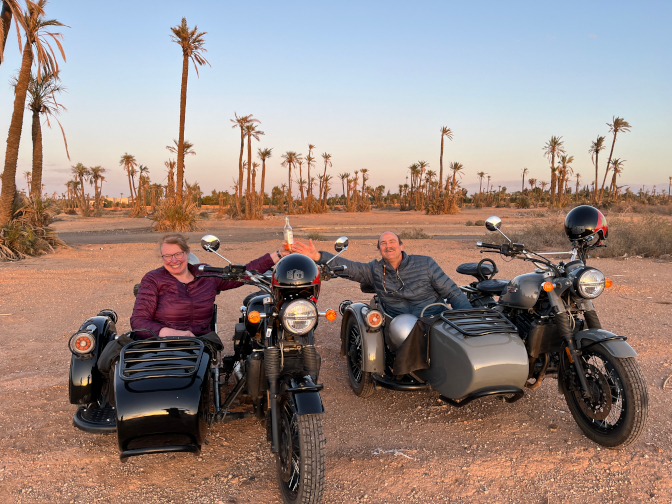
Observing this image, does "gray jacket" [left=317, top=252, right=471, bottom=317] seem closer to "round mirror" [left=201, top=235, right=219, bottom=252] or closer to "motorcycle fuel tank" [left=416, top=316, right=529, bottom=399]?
"motorcycle fuel tank" [left=416, top=316, right=529, bottom=399]

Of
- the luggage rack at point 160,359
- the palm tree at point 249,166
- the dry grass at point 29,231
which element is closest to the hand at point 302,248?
the luggage rack at point 160,359

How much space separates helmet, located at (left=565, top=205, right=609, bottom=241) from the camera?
12.0 feet

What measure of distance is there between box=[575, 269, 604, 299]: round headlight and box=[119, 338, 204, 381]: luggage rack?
2.63m

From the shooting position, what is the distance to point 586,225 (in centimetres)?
367

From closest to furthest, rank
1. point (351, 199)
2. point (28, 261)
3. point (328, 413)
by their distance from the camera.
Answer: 1. point (328, 413)
2. point (28, 261)
3. point (351, 199)

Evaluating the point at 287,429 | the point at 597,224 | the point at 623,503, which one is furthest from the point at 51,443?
the point at 597,224

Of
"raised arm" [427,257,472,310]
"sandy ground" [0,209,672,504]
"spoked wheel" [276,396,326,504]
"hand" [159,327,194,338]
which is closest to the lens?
"spoked wheel" [276,396,326,504]

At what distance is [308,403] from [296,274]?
0.71 meters

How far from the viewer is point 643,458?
3.16m

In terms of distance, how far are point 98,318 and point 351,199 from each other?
62308mm

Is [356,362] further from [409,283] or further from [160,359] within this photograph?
[160,359]

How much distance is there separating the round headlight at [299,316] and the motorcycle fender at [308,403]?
0.34 m

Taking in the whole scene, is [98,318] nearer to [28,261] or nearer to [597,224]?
[597,224]

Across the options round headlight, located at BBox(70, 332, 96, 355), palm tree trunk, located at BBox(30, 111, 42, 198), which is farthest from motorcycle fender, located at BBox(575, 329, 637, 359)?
palm tree trunk, located at BBox(30, 111, 42, 198)
